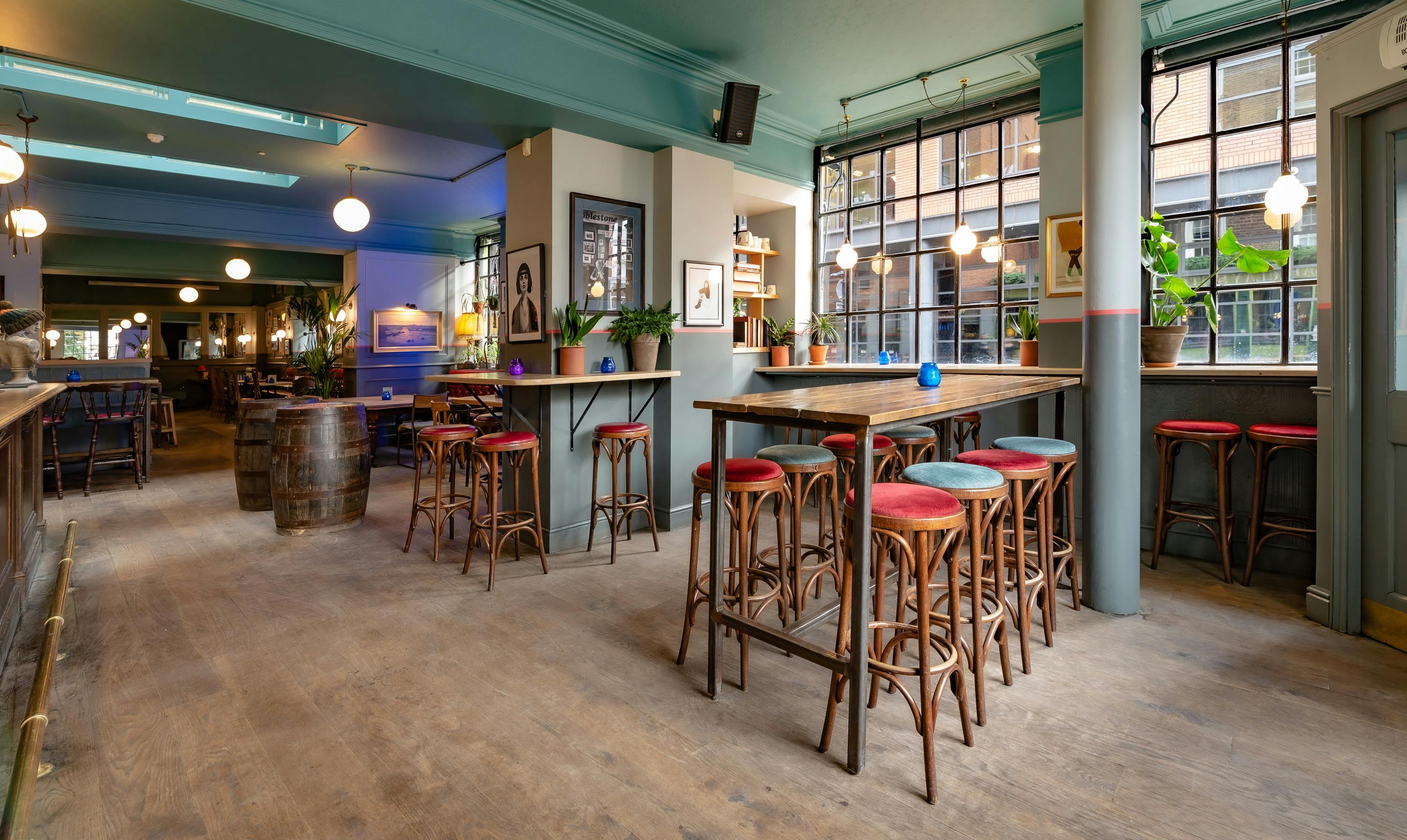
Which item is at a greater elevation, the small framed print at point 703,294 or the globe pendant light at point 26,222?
the globe pendant light at point 26,222

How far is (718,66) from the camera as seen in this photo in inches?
191

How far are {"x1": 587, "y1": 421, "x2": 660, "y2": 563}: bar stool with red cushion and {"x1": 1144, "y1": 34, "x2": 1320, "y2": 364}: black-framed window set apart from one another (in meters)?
3.61

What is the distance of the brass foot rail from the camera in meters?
1.55

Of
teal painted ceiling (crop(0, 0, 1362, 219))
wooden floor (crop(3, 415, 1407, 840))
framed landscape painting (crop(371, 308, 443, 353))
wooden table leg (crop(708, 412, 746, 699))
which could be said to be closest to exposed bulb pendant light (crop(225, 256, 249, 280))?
framed landscape painting (crop(371, 308, 443, 353))

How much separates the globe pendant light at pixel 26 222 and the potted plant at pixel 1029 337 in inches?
336

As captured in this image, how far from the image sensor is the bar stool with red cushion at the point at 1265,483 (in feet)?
11.0

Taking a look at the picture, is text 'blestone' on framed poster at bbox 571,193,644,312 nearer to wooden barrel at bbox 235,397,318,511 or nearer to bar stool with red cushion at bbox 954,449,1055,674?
wooden barrel at bbox 235,397,318,511

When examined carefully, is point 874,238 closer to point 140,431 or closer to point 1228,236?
point 1228,236

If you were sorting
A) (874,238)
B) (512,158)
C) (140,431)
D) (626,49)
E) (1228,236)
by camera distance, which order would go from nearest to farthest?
(1228,236), (626,49), (512,158), (874,238), (140,431)

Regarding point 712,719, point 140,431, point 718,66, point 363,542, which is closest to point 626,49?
point 718,66

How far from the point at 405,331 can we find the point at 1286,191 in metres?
9.75

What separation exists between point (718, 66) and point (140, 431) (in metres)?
6.86

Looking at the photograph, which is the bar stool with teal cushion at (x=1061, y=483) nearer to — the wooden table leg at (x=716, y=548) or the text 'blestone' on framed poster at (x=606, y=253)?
the wooden table leg at (x=716, y=548)

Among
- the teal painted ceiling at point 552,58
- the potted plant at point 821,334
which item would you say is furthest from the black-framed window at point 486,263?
the potted plant at point 821,334
